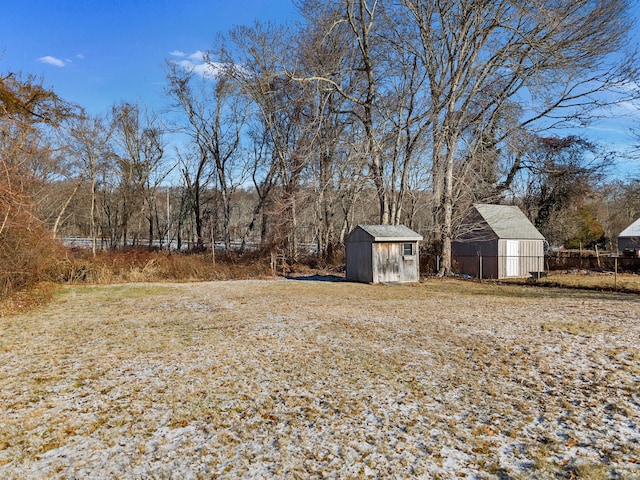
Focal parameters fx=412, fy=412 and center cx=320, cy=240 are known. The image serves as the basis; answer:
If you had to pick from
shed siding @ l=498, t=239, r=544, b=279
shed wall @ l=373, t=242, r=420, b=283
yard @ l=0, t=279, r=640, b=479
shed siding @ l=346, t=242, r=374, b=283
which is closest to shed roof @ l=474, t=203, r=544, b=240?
shed siding @ l=498, t=239, r=544, b=279

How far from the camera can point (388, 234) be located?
1611 centimetres

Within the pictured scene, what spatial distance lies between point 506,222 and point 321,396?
1919 cm

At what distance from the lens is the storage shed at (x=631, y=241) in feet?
84.1

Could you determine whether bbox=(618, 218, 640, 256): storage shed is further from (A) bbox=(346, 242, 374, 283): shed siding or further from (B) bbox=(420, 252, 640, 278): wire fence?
(A) bbox=(346, 242, 374, 283): shed siding

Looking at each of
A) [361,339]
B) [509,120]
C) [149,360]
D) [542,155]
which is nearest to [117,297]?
[149,360]

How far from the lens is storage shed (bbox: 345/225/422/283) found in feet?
52.6

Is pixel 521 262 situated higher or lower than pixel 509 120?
lower

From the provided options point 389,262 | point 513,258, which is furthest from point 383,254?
point 513,258

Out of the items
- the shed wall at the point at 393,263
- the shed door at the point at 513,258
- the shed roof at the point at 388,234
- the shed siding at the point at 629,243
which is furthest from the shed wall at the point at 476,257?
the shed siding at the point at 629,243

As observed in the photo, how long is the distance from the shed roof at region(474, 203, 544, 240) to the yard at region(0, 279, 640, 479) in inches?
446

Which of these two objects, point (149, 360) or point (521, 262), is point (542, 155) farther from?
point (149, 360)

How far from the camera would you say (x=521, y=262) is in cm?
2050

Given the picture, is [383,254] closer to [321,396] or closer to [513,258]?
[513,258]

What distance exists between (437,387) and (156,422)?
3.12m
